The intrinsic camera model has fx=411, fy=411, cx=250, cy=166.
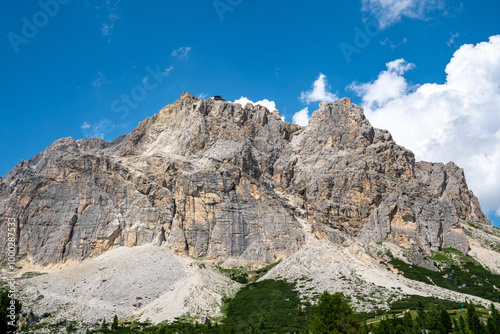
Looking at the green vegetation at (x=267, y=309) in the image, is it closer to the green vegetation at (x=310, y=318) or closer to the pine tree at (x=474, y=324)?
the green vegetation at (x=310, y=318)

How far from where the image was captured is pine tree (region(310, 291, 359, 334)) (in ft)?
226

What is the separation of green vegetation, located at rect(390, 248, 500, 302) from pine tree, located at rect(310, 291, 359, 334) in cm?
10601

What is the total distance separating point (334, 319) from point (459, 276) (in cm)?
12826

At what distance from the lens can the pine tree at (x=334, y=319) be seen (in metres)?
69.0

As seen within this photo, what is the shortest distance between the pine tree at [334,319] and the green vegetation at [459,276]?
10601cm

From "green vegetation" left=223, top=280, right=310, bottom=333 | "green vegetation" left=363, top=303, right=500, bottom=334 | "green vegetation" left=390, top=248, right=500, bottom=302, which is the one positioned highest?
"green vegetation" left=390, top=248, right=500, bottom=302

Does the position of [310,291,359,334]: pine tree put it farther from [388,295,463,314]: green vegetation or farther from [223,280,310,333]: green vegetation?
[388,295,463,314]: green vegetation

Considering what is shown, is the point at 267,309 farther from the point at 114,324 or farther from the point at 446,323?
the point at 446,323

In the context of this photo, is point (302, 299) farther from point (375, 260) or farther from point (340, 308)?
point (340, 308)

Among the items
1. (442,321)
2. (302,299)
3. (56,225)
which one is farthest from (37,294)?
(442,321)

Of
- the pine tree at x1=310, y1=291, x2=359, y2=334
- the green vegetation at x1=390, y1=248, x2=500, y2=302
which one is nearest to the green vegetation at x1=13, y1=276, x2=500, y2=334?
the pine tree at x1=310, y1=291, x2=359, y2=334

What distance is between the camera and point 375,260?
17650 centimetres

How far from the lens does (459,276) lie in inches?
6821

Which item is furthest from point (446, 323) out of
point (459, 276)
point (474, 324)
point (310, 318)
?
point (459, 276)
